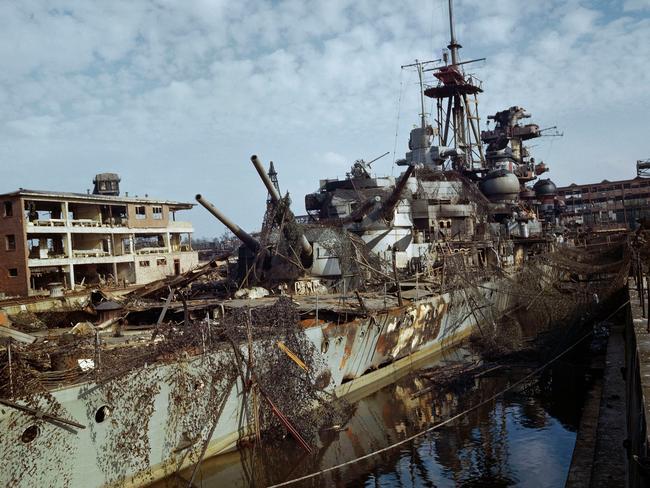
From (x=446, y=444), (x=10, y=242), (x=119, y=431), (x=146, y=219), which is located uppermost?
(x=146, y=219)

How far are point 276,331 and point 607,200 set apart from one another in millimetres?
76056

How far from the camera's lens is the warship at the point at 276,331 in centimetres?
916

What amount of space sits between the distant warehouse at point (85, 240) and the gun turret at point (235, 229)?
8861mm

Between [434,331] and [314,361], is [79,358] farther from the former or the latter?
[434,331]

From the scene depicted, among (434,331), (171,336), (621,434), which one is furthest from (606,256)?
(171,336)

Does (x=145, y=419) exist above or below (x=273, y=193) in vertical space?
below

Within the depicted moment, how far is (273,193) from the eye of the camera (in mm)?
17281

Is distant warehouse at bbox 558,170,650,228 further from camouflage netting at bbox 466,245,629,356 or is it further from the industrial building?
camouflage netting at bbox 466,245,629,356

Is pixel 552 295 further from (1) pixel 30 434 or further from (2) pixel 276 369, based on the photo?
(1) pixel 30 434

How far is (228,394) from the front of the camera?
11.5 meters

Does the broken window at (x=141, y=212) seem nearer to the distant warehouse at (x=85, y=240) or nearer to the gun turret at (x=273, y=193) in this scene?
the distant warehouse at (x=85, y=240)

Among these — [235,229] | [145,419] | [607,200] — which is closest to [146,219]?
[235,229]

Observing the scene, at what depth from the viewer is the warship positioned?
916cm

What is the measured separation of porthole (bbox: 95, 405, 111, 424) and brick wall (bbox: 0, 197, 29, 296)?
16990 mm
